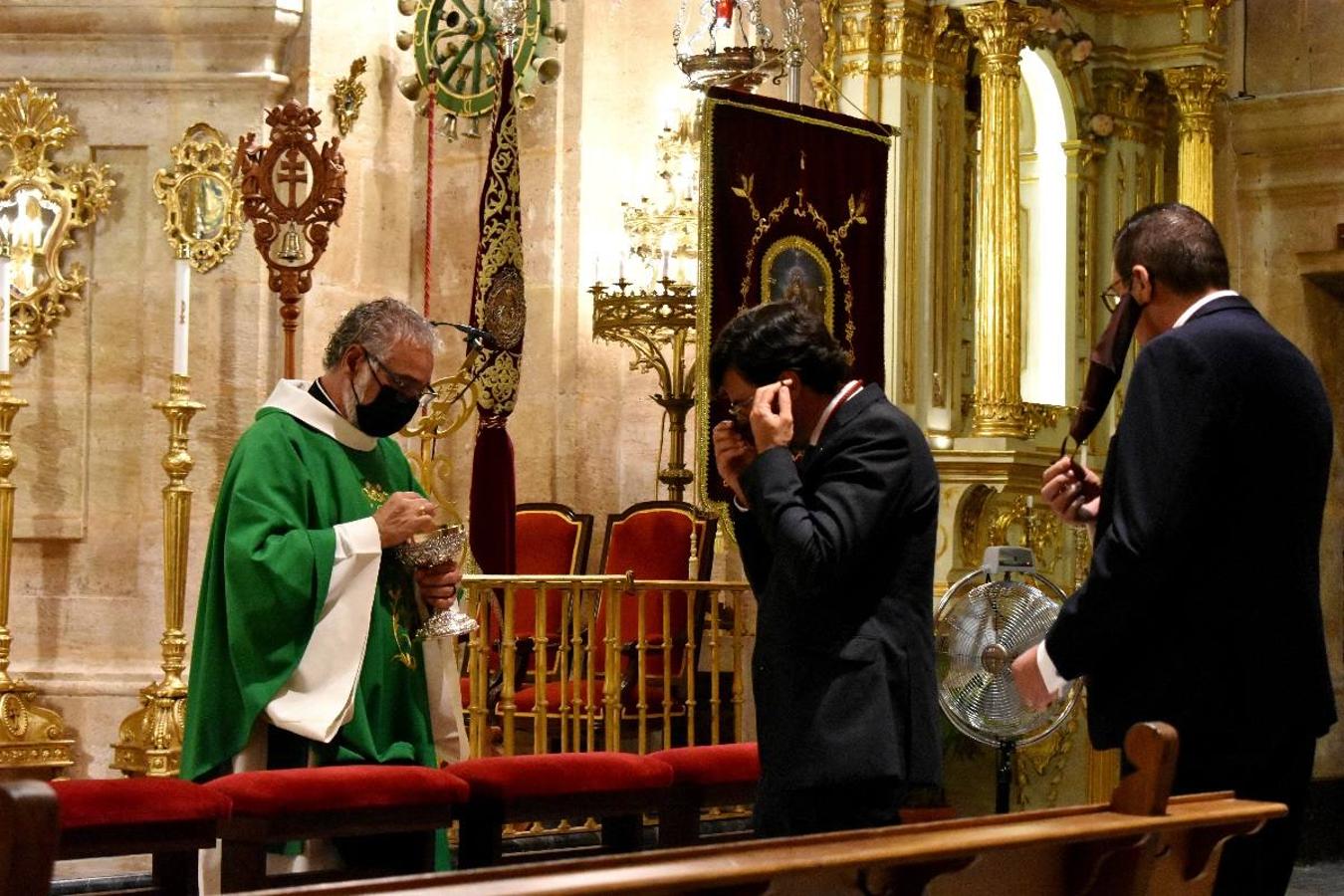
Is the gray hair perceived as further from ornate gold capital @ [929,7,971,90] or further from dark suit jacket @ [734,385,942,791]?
ornate gold capital @ [929,7,971,90]

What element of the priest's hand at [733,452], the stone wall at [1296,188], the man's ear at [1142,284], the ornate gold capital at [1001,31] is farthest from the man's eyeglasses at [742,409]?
the stone wall at [1296,188]

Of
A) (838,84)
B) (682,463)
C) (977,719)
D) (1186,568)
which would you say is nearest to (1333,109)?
(838,84)

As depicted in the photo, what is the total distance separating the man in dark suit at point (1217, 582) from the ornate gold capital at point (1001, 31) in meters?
6.17

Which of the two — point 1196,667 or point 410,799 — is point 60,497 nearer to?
point 410,799

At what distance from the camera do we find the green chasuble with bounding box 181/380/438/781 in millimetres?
4703

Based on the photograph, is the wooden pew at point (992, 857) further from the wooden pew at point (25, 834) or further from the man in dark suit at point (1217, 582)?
the wooden pew at point (25, 834)

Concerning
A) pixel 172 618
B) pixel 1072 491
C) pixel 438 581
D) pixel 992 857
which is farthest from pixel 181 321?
pixel 992 857

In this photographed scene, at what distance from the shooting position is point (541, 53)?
30.2 ft

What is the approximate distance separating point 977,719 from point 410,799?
120 inches

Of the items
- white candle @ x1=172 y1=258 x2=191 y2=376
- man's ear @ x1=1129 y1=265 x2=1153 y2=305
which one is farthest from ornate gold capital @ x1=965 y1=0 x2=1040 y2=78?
man's ear @ x1=1129 y1=265 x2=1153 y2=305

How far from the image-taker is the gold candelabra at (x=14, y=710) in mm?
7934

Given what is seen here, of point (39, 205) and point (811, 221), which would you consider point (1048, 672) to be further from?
point (39, 205)

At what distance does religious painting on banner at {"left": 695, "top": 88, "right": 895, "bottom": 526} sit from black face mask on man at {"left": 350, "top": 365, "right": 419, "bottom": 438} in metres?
2.46

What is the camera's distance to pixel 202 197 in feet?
29.5
